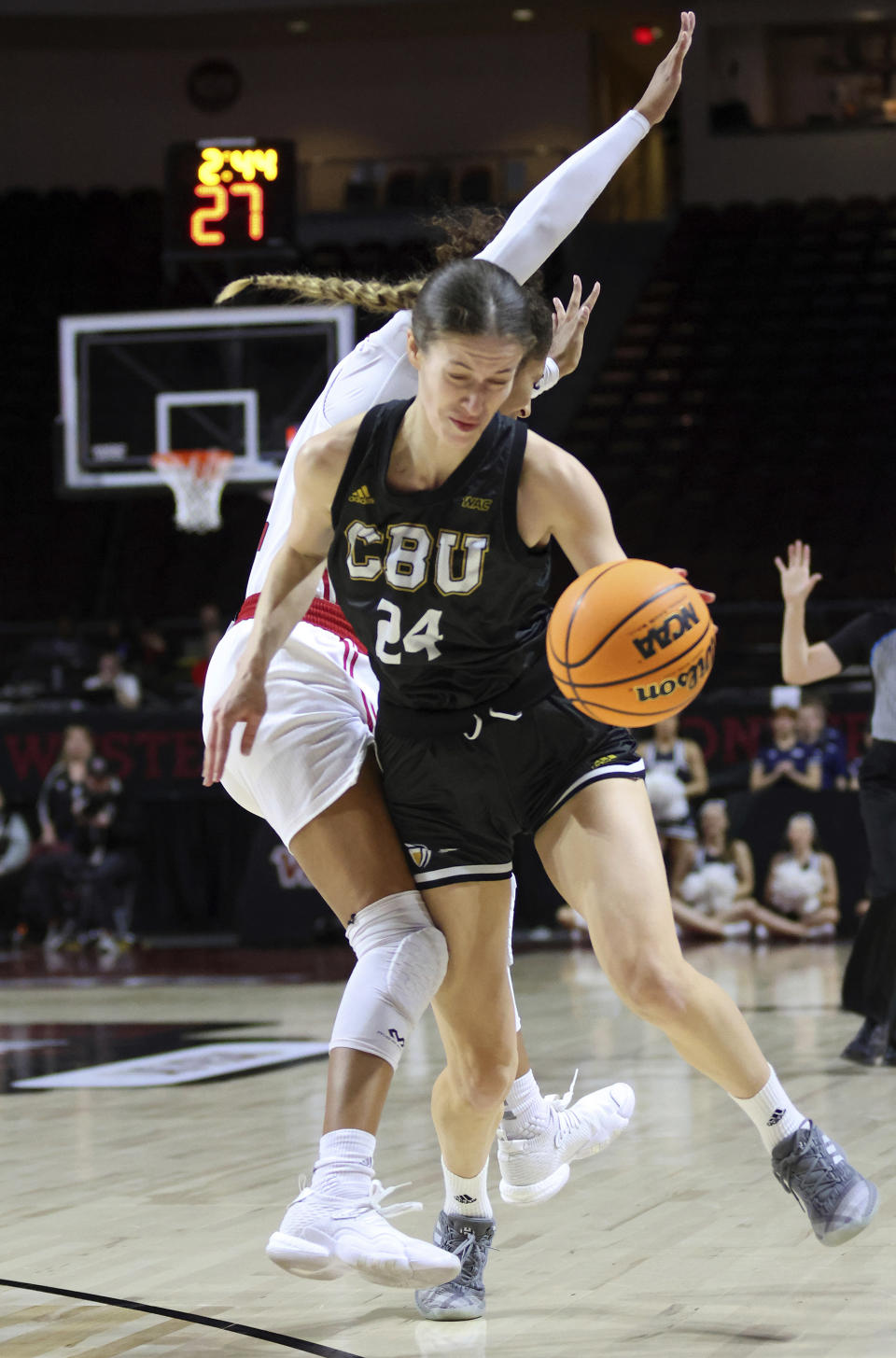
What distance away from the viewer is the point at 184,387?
11172mm

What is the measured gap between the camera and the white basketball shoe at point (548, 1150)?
3520mm

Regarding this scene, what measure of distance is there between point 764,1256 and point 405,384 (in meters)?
1.89

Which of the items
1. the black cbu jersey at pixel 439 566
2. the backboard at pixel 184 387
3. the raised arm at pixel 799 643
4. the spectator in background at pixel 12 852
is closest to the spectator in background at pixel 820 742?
the backboard at pixel 184 387

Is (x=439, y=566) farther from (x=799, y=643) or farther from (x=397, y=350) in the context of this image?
(x=799, y=643)

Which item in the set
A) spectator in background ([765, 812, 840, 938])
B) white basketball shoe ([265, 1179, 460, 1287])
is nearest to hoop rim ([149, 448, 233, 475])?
spectator in background ([765, 812, 840, 938])

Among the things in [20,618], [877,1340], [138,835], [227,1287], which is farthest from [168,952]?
[877,1340]

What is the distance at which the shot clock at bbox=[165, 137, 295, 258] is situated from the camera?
11.2m

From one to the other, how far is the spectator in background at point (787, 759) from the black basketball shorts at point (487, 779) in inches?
319

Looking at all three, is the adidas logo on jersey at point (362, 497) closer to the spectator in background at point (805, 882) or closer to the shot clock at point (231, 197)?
the spectator in background at point (805, 882)

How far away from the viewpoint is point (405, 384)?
3293 millimetres

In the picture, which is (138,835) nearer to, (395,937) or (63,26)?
(395,937)

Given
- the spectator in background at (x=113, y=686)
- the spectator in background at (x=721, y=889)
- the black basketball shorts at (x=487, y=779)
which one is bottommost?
the spectator in background at (x=721, y=889)

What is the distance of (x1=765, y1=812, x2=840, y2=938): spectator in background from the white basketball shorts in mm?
7957

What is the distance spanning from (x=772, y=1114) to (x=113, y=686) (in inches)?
380
